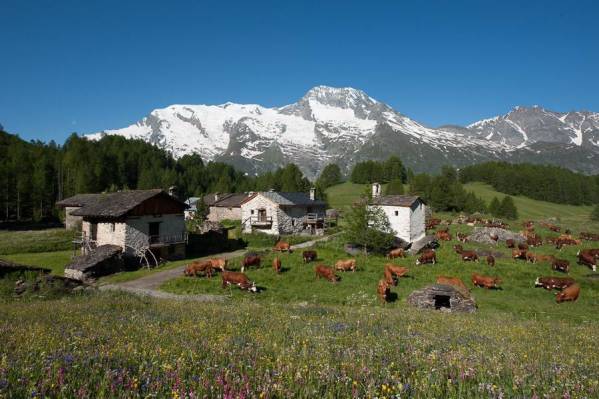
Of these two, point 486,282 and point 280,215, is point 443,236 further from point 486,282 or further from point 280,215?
point 486,282

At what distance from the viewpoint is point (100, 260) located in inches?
1371

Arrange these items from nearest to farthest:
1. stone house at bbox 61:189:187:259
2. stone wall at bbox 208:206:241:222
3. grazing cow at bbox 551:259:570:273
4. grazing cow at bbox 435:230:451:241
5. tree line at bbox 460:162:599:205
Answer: grazing cow at bbox 551:259:570:273 → stone house at bbox 61:189:187:259 → grazing cow at bbox 435:230:451:241 → stone wall at bbox 208:206:241:222 → tree line at bbox 460:162:599:205

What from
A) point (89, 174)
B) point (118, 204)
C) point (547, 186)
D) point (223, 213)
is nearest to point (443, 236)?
point (118, 204)

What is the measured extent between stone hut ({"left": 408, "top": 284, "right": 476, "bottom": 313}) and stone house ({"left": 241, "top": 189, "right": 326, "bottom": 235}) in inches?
1471

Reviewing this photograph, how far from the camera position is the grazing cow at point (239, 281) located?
25.8m

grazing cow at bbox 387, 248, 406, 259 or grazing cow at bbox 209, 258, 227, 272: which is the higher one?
grazing cow at bbox 209, 258, 227, 272

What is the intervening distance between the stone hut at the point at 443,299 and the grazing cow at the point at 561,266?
1785cm

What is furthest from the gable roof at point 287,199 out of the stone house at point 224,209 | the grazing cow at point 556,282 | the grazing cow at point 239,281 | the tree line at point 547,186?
the tree line at point 547,186

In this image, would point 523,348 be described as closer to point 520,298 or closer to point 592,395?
point 592,395

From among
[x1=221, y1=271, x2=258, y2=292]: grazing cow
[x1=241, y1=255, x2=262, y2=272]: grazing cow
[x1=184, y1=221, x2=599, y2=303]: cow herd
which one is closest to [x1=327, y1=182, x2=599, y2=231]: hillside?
[x1=184, y1=221, x2=599, y2=303]: cow herd

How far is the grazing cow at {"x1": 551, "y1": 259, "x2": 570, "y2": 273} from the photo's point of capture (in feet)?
110

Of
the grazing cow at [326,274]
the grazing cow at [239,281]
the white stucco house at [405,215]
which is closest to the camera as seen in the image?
the grazing cow at [239,281]

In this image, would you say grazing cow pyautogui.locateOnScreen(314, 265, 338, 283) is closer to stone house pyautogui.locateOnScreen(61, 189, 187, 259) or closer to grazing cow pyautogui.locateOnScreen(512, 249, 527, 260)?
stone house pyautogui.locateOnScreen(61, 189, 187, 259)

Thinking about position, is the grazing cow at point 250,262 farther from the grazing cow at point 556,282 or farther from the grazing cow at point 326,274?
the grazing cow at point 556,282
